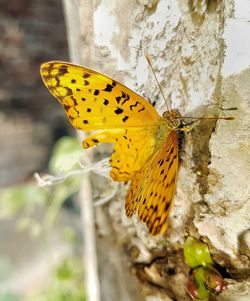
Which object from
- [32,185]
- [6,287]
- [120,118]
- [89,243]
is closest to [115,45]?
[120,118]

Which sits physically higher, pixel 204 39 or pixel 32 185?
pixel 204 39

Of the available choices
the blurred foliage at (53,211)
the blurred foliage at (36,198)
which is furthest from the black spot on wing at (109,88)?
the blurred foliage at (36,198)

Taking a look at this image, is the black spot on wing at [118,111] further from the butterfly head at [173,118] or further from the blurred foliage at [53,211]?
the blurred foliage at [53,211]

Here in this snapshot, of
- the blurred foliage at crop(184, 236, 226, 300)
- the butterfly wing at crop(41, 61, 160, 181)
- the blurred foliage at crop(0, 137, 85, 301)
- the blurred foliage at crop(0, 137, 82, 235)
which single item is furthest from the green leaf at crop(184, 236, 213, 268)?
the blurred foliage at crop(0, 137, 82, 235)

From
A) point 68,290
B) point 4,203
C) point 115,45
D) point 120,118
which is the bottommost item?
point 68,290

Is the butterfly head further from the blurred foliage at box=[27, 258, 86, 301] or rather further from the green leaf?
the blurred foliage at box=[27, 258, 86, 301]

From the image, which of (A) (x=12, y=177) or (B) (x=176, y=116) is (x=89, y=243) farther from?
(A) (x=12, y=177)
